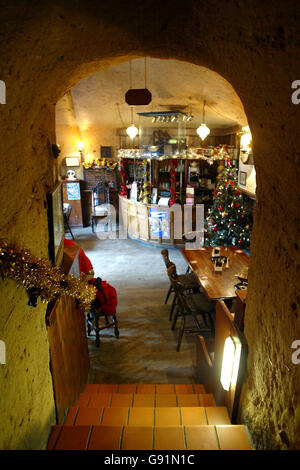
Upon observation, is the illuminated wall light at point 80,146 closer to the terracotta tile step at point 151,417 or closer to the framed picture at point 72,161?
the framed picture at point 72,161

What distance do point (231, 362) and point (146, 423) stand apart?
824 mm

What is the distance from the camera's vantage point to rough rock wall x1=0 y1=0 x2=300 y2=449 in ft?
4.70

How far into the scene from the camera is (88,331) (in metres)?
4.76

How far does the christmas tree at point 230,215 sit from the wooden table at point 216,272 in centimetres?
130

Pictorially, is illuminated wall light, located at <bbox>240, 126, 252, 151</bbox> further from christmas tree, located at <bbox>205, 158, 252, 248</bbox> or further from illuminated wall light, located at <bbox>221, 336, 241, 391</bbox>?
illuminated wall light, located at <bbox>221, 336, 241, 391</bbox>

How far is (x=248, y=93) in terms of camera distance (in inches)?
73.0

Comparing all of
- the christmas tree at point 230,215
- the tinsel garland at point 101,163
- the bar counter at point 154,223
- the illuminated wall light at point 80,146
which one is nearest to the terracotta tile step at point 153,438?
the christmas tree at point 230,215

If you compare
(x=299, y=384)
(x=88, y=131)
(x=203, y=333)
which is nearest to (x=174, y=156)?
(x=88, y=131)

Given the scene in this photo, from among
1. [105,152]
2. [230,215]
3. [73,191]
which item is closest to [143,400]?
[230,215]

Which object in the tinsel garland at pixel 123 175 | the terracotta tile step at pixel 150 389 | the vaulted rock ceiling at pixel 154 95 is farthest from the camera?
the tinsel garland at pixel 123 175

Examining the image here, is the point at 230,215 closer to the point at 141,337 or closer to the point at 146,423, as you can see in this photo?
the point at 141,337

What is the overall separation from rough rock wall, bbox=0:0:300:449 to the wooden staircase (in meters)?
0.28

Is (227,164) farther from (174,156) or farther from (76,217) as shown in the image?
(76,217)

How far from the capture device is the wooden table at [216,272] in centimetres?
418
